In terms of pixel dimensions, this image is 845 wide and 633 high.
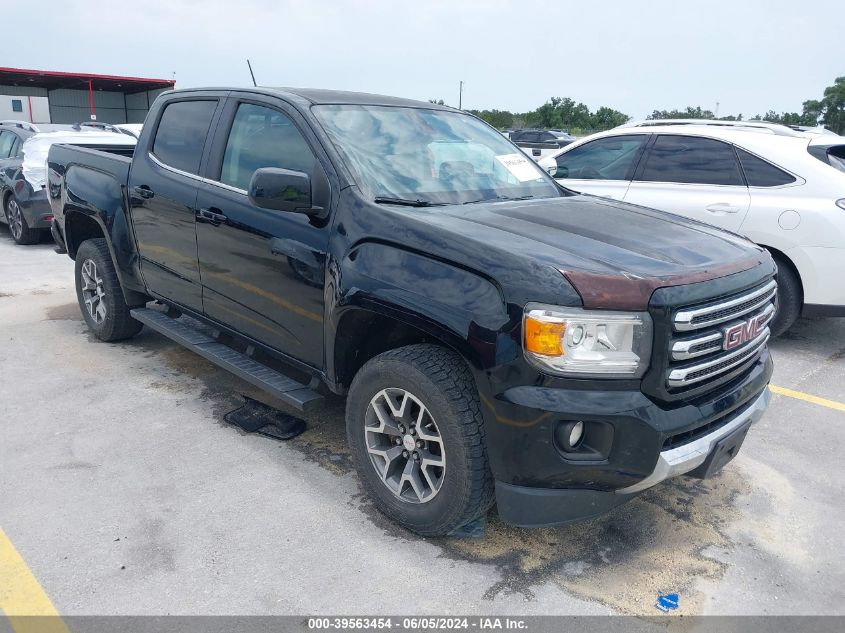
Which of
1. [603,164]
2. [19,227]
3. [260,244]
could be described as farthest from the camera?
[19,227]

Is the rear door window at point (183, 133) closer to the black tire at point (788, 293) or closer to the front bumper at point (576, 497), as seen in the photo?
the front bumper at point (576, 497)

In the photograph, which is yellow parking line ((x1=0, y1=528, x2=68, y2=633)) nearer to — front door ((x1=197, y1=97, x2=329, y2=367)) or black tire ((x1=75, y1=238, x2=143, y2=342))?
front door ((x1=197, y1=97, x2=329, y2=367))

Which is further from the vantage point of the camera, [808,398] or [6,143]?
[6,143]

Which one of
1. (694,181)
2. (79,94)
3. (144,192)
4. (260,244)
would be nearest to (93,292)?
(144,192)

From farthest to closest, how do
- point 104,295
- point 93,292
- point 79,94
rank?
1. point 79,94
2. point 93,292
3. point 104,295

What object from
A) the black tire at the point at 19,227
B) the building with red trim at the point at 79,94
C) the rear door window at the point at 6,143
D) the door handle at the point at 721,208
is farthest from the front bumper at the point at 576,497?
the building with red trim at the point at 79,94

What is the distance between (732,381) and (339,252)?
1.79 m

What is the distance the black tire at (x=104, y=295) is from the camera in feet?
16.9

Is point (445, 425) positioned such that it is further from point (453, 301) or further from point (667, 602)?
point (667, 602)

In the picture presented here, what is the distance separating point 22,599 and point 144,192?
2706mm

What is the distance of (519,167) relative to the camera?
4.17 meters

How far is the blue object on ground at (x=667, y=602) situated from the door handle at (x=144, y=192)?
366 centimetres

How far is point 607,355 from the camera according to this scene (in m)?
2.54

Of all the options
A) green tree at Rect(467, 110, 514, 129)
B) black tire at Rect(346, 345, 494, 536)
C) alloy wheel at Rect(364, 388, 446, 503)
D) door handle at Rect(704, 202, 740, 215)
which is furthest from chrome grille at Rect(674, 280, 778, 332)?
green tree at Rect(467, 110, 514, 129)
